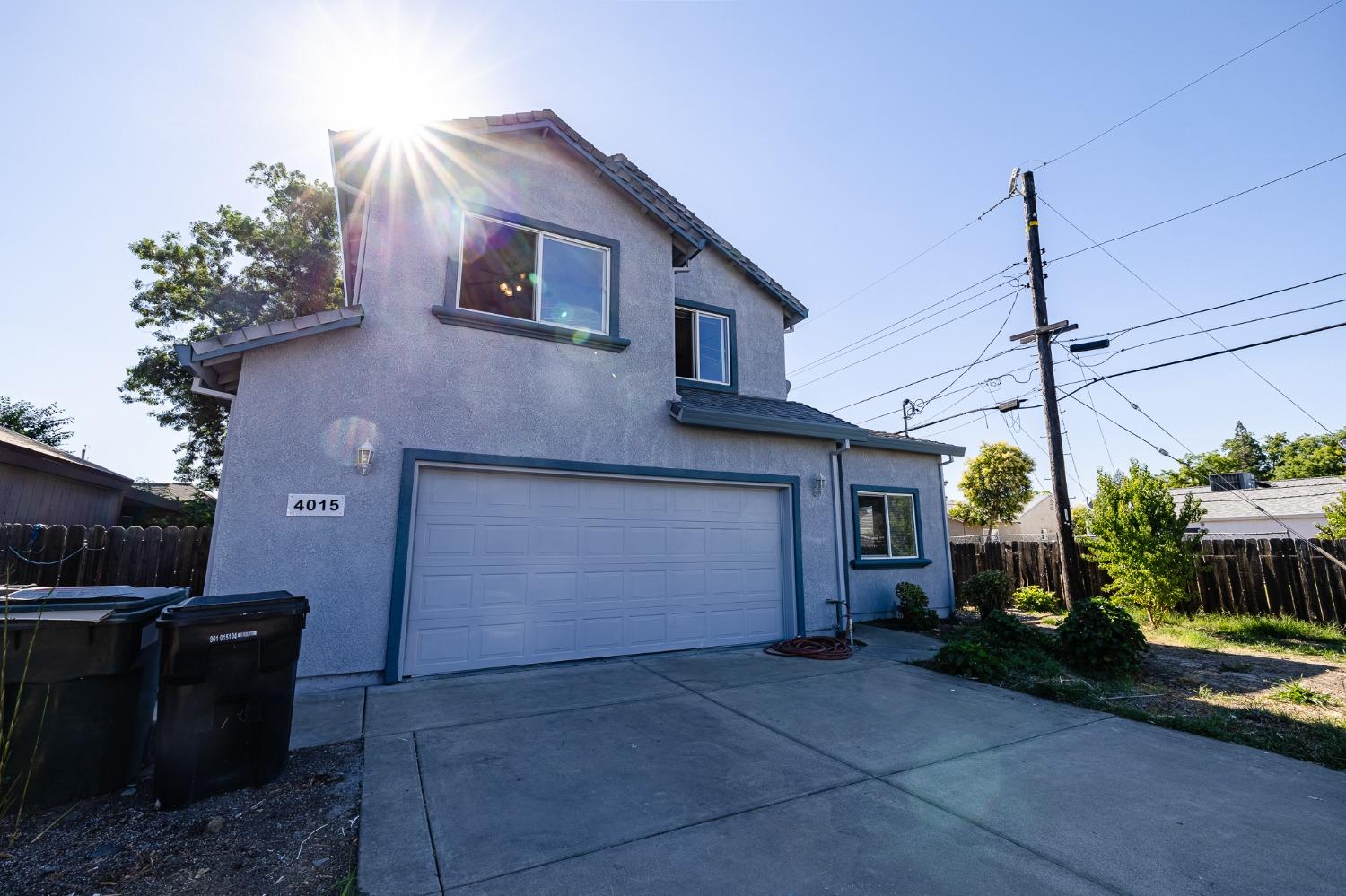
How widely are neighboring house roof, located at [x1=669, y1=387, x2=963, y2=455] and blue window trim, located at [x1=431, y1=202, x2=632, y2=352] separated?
52.5 inches

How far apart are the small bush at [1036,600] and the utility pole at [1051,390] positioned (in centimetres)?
171

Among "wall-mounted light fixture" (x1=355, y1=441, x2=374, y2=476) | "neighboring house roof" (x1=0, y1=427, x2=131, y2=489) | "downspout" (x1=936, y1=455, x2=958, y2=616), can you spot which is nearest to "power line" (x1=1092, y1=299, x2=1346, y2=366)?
"downspout" (x1=936, y1=455, x2=958, y2=616)

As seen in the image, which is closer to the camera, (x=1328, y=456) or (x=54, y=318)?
(x=54, y=318)

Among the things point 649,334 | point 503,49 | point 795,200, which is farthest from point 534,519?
point 795,200

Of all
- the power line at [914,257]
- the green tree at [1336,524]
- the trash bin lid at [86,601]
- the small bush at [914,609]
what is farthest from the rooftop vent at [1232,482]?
the trash bin lid at [86,601]

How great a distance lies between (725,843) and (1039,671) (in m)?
5.45

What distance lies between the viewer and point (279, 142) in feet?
22.9

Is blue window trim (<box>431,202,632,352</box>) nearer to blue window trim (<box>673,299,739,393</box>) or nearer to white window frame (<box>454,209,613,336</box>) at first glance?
white window frame (<box>454,209,613,336</box>)

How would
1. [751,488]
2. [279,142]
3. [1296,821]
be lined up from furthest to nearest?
1. [751,488]
2. [279,142]
3. [1296,821]

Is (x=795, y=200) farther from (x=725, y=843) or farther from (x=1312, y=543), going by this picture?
(x=1312, y=543)

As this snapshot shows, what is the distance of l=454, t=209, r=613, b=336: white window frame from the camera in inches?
258

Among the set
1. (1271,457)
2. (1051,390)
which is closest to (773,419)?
(1051,390)

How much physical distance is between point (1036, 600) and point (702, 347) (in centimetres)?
972

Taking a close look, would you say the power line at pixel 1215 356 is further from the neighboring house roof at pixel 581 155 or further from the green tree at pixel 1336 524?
the neighboring house roof at pixel 581 155
